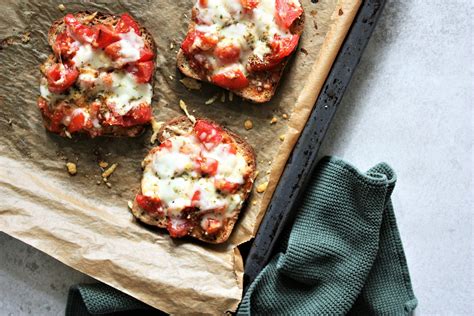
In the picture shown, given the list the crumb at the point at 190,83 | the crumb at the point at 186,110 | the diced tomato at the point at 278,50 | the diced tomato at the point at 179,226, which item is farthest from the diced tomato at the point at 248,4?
the diced tomato at the point at 179,226

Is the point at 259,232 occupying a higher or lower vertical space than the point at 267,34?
lower

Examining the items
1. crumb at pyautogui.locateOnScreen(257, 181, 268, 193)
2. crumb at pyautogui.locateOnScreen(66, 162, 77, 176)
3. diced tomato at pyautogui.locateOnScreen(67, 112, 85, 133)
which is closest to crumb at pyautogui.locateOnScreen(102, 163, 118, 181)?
crumb at pyautogui.locateOnScreen(66, 162, 77, 176)

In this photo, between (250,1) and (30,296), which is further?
(30,296)

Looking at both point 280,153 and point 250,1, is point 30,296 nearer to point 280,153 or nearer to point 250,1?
point 280,153

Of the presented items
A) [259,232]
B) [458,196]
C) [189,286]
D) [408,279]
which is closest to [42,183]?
[189,286]

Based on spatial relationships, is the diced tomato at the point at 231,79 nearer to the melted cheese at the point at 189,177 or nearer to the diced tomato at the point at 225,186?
the melted cheese at the point at 189,177

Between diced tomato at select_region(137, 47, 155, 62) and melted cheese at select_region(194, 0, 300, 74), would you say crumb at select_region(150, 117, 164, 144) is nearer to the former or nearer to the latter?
diced tomato at select_region(137, 47, 155, 62)

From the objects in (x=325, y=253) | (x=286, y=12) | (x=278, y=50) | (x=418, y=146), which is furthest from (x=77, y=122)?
(x=418, y=146)
